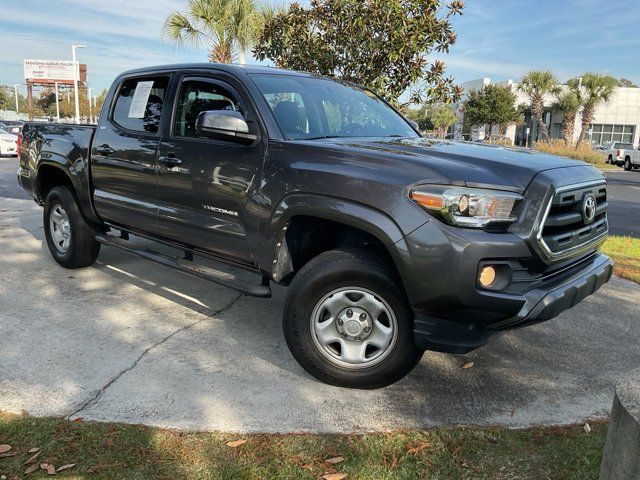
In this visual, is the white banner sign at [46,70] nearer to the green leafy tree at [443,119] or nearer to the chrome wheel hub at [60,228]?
the green leafy tree at [443,119]

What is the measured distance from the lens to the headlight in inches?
113

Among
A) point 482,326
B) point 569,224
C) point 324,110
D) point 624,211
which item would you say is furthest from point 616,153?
point 482,326

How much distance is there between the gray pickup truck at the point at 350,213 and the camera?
2896 mm

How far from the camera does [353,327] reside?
3301 millimetres

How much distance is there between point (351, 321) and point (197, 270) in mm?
1419

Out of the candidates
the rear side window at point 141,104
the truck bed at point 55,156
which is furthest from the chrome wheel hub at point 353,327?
the truck bed at point 55,156

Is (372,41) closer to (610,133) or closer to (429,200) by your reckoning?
(429,200)

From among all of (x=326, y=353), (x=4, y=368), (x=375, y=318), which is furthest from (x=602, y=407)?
(x=4, y=368)

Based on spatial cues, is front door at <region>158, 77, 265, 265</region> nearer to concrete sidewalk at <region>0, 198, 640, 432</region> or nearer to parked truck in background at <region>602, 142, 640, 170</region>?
concrete sidewalk at <region>0, 198, 640, 432</region>

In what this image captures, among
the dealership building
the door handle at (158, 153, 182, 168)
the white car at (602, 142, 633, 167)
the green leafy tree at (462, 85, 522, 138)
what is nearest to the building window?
the dealership building

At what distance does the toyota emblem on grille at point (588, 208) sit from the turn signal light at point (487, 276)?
896mm

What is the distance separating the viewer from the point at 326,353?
3.40 metres

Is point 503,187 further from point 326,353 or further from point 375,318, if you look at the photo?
point 326,353

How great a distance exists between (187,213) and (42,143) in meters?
2.60
